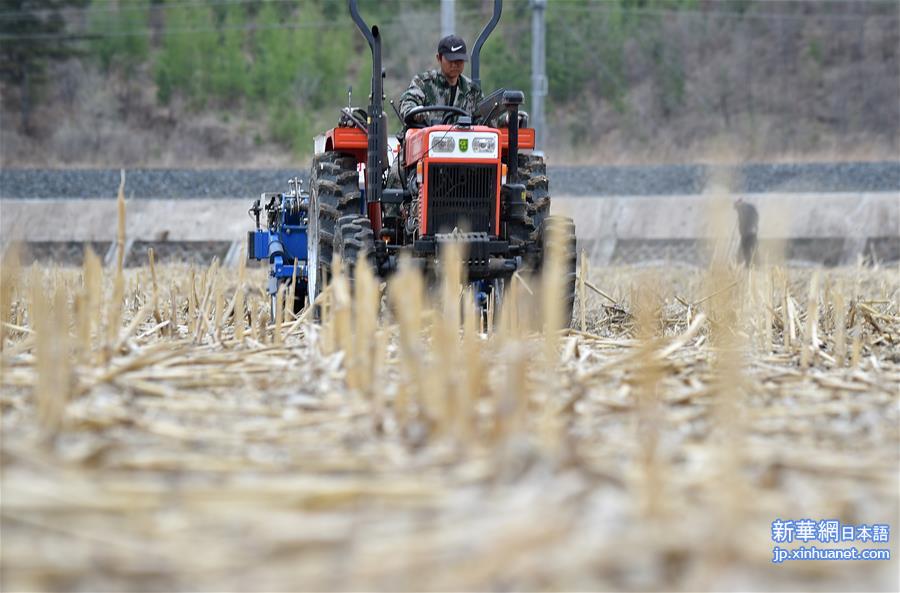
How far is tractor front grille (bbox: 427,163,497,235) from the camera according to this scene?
830 centimetres

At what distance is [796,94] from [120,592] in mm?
39466

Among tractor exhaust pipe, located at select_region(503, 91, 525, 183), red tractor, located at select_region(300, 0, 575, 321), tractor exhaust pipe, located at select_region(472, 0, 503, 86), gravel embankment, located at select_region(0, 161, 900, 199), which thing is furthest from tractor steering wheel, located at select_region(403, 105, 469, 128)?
gravel embankment, located at select_region(0, 161, 900, 199)

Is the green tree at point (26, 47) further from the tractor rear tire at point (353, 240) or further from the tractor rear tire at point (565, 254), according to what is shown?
the tractor rear tire at point (565, 254)

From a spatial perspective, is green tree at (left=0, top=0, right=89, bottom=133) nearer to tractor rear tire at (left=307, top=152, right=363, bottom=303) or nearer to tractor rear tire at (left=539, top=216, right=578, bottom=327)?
tractor rear tire at (left=307, top=152, right=363, bottom=303)

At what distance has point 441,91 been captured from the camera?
30.0ft

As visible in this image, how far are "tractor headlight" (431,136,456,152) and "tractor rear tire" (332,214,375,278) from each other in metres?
0.65

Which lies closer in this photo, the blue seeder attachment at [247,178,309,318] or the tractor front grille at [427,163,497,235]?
the tractor front grille at [427,163,497,235]

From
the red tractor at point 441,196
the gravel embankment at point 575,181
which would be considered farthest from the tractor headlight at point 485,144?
the gravel embankment at point 575,181

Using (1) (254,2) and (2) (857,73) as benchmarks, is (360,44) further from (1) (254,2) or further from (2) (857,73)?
(2) (857,73)

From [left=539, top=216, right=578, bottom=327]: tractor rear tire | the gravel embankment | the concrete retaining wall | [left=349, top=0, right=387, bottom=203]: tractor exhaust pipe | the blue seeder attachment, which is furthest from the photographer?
the gravel embankment

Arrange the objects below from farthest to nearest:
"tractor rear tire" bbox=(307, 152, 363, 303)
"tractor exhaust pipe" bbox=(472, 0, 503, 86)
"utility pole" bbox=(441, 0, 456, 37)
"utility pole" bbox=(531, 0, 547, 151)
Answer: "utility pole" bbox=(531, 0, 547, 151), "utility pole" bbox=(441, 0, 456, 37), "tractor exhaust pipe" bbox=(472, 0, 503, 86), "tractor rear tire" bbox=(307, 152, 363, 303)

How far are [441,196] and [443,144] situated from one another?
0.33 meters

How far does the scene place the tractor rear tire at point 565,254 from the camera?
8.12 metres

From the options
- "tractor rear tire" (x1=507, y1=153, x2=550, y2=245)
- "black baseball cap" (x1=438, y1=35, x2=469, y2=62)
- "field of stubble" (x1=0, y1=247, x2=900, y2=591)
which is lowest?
"field of stubble" (x1=0, y1=247, x2=900, y2=591)
